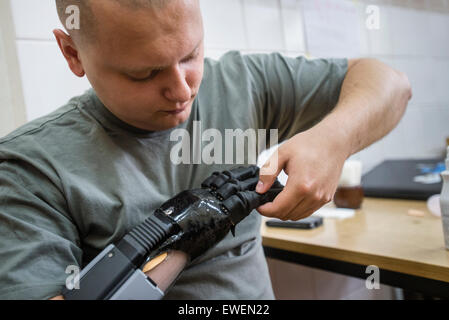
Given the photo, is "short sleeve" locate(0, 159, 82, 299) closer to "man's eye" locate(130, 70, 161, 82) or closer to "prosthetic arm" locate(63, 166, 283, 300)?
"prosthetic arm" locate(63, 166, 283, 300)

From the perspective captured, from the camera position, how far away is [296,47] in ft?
4.10

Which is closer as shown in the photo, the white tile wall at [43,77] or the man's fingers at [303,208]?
the man's fingers at [303,208]

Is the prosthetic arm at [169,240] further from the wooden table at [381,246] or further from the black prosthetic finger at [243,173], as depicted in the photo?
the wooden table at [381,246]

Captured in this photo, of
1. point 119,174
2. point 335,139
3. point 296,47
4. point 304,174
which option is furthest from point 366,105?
point 296,47

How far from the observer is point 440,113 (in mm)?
1750

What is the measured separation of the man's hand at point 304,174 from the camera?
18.9 inches

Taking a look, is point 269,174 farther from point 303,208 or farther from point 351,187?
point 351,187

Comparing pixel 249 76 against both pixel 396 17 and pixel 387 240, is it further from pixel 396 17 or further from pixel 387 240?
pixel 396 17

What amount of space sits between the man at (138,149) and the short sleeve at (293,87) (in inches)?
1.3

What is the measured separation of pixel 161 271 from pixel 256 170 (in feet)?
0.72

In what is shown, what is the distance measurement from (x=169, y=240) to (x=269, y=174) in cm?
17

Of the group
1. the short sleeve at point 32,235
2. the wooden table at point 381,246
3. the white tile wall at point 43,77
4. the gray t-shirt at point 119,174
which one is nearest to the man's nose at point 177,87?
the gray t-shirt at point 119,174

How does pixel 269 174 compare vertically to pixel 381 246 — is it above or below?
above

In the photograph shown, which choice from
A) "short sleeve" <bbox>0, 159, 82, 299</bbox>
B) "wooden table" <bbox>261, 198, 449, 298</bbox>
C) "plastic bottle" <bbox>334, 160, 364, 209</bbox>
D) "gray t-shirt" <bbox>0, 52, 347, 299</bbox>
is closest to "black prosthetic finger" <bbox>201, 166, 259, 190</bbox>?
"gray t-shirt" <bbox>0, 52, 347, 299</bbox>
